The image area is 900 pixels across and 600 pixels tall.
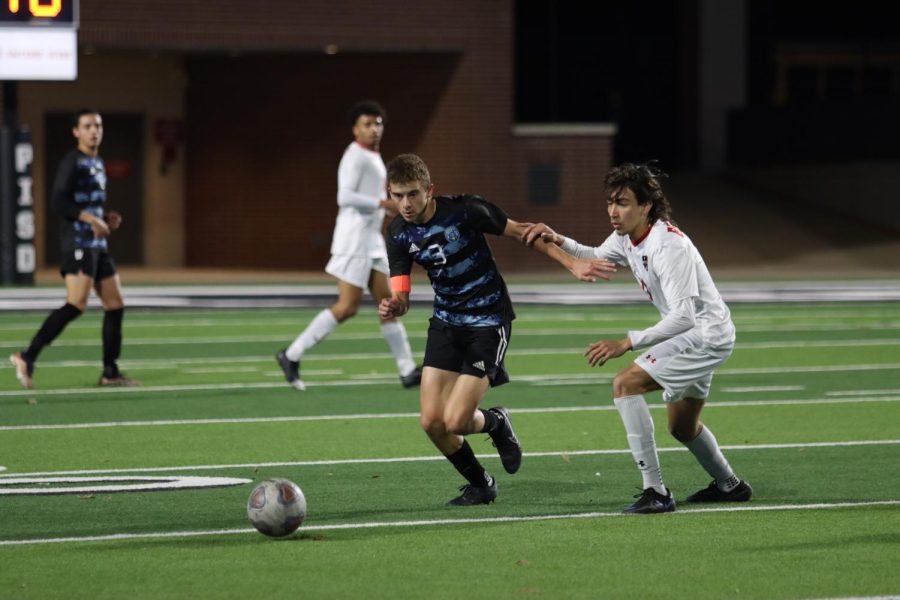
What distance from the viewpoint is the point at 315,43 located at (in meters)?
27.3

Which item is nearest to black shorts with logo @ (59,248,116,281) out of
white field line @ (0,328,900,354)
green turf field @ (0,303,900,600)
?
green turf field @ (0,303,900,600)

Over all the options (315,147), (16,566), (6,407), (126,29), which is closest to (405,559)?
(16,566)

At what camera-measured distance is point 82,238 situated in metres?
13.3

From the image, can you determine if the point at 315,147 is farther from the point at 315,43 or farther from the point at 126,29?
the point at 126,29

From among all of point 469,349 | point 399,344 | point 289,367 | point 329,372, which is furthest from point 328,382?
point 469,349

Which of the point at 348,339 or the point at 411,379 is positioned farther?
the point at 348,339

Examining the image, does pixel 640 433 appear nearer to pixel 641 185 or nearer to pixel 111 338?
pixel 641 185

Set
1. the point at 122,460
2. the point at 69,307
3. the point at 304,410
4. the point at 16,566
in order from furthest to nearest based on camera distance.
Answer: the point at 69,307 → the point at 304,410 → the point at 122,460 → the point at 16,566

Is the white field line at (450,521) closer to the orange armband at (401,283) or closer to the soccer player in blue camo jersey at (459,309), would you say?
the soccer player in blue camo jersey at (459,309)

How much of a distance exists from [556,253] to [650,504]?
4.38 ft

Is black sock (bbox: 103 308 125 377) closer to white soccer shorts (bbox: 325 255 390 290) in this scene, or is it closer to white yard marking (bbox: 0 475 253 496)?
white soccer shorts (bbox: 325 255 390 290)

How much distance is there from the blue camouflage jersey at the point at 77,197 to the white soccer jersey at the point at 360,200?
190 cm

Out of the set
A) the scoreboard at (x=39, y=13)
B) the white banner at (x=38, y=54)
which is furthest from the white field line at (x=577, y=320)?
the scoreboard at (x=39, y=13)

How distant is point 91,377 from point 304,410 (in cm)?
291
